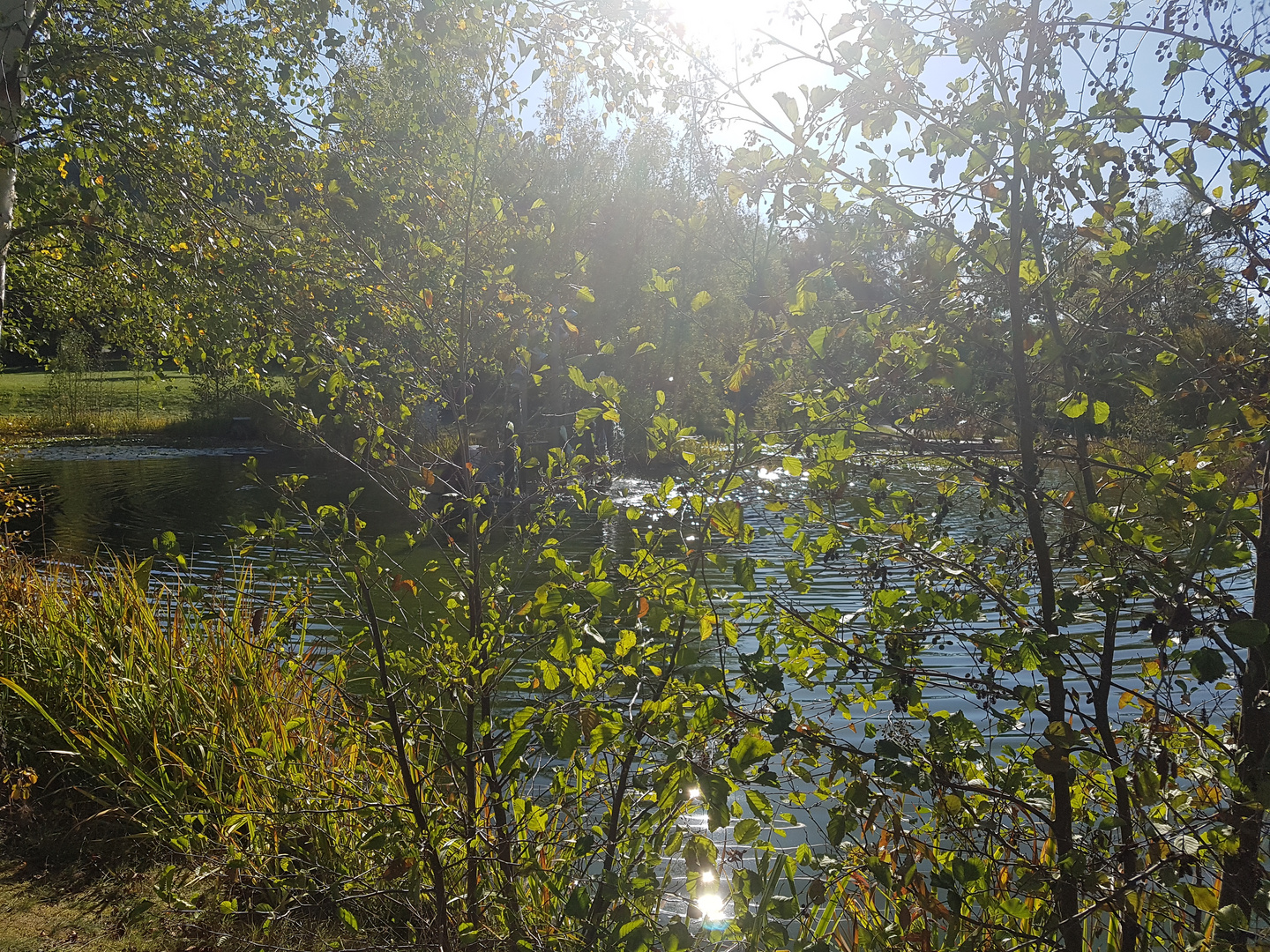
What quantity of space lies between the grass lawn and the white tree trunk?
27694mm

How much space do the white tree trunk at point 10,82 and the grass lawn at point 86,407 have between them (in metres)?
27.7

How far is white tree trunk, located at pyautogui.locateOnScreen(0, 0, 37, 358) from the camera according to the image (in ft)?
13.7

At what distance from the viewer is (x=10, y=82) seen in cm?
436

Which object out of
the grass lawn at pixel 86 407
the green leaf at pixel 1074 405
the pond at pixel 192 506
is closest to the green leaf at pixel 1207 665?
the green leaf at pixel 1074 405

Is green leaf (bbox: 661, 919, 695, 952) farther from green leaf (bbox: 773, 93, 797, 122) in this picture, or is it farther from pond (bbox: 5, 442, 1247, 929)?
pond (bbox: 5, 442, 1247, 929)

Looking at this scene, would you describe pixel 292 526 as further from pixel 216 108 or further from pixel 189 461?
pixel 189 461

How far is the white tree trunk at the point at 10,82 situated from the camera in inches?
164

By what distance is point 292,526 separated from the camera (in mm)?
2258

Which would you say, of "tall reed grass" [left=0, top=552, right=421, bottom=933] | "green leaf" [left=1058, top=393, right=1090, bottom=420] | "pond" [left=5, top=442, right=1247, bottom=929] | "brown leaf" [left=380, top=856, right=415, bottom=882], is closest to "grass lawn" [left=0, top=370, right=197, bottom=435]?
"pond" [left=5, top=442, right=1247, bottom=929]

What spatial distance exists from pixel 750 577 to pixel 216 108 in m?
5.22

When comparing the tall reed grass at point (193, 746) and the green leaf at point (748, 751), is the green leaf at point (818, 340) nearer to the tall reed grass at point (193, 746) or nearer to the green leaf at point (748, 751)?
the green leaf at point (748, 751)

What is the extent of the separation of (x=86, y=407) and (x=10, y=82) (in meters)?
34.6

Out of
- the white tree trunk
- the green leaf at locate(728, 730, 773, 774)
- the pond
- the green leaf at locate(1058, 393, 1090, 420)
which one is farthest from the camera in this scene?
the pond

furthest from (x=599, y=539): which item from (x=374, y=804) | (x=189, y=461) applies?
(x=189, y=461)
